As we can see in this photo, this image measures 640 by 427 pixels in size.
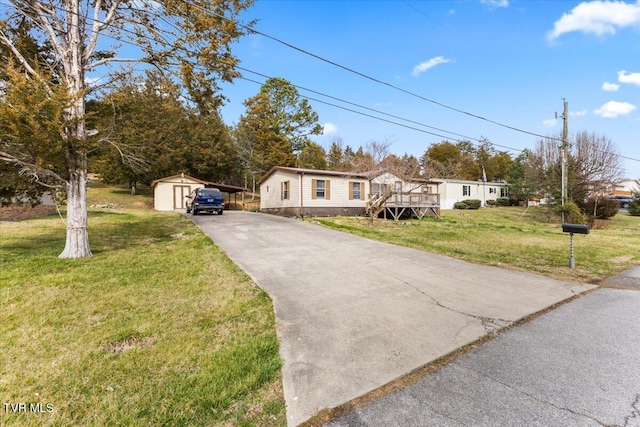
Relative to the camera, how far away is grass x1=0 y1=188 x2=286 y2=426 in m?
2.13

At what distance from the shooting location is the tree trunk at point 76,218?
22.6 feet

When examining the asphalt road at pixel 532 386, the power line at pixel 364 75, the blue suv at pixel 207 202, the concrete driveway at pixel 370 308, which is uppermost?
the power line at pixel 364 75

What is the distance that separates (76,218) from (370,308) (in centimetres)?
715

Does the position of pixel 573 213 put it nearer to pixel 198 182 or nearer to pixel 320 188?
pixel 320 188

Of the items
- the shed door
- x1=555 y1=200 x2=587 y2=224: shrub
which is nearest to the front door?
x1=555 y1=200 x2=587 y2=224: shrub

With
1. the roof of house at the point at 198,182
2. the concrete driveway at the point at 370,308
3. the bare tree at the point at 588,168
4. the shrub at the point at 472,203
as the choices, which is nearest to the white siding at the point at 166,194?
the roof of house at the point at 198,182

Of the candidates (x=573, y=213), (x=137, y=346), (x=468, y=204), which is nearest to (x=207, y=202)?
(x=137, y=346)

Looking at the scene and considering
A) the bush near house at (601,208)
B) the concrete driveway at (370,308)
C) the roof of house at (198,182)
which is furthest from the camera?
the roof of house at (198,182)

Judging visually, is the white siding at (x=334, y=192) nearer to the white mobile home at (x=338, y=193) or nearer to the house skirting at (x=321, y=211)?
the white mobile home at (x=338, y=193)

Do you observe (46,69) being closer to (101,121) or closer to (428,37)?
(101,121)

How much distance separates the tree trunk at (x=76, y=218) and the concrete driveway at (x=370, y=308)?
3.30m

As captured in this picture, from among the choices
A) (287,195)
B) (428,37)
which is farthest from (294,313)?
(287,195)

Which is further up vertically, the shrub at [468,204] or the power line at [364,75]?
the power line at [364,75]

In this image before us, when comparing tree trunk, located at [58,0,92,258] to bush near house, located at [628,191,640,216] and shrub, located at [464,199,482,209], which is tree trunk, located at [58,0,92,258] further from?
bush near house, located at [628,191,640,216]
